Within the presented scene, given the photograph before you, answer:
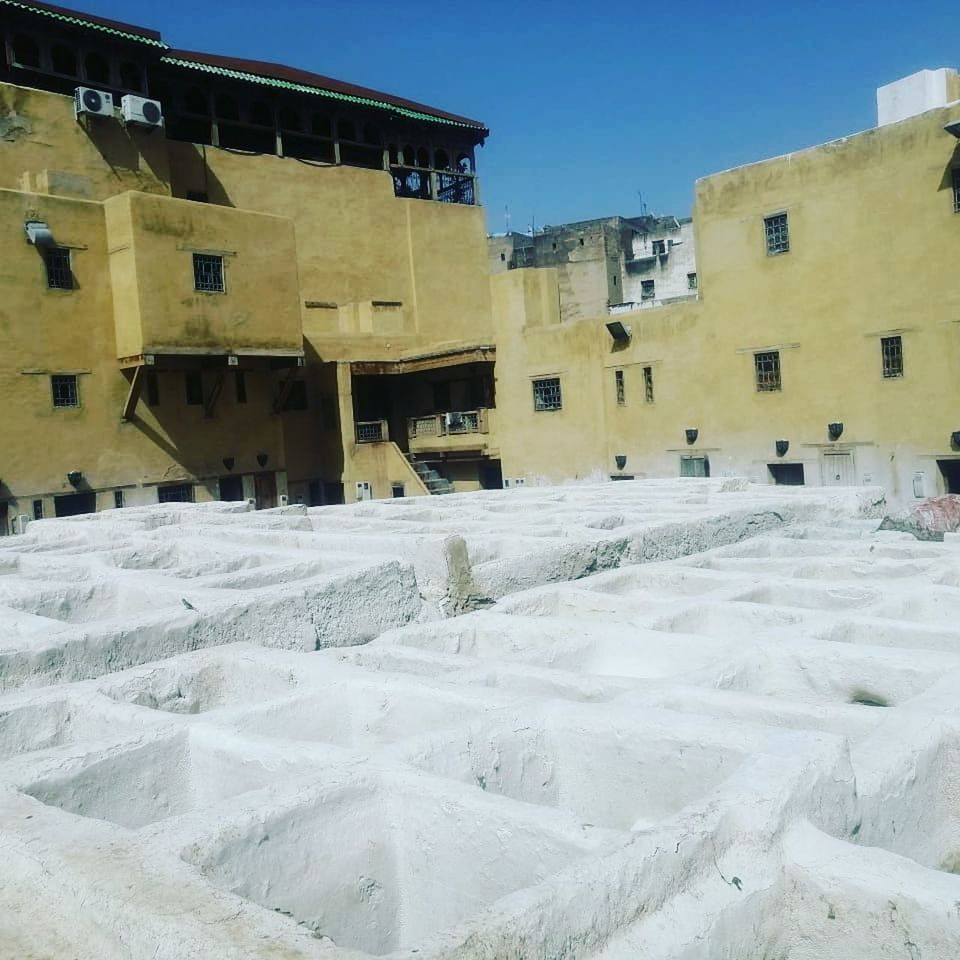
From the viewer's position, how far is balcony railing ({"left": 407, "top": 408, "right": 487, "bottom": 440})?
95.8 feet

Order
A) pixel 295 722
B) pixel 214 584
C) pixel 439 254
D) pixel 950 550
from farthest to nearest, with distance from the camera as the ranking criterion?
pixel 439 254 → pixel 950 550 → pixel 214 584 → pixel 295 722

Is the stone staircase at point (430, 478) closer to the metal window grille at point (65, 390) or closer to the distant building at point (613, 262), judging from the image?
the metal window grille at point (65, 390)

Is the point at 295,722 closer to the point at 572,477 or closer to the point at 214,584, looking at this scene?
the point at 214,584

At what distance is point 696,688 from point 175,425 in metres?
22.2

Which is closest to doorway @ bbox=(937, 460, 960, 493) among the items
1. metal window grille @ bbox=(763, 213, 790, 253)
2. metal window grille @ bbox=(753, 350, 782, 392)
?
metal window grille @ bbox=(753, 350, 782, 392)

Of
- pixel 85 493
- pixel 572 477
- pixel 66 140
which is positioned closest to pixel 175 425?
pixel 85 493

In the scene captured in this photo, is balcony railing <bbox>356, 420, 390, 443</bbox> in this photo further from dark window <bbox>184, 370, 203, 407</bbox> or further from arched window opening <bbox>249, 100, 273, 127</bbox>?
arched window opening <bbox>249, 100, 273, 127</bbox>

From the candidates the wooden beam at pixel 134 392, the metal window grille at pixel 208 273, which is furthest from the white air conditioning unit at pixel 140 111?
the wooden beam at pixel 134 392

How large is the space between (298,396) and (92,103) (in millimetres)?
9090

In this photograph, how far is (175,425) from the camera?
25750 millimetres

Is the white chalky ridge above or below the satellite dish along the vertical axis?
below

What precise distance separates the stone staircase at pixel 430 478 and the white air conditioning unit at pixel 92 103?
12.0m

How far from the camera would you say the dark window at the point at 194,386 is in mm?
26297

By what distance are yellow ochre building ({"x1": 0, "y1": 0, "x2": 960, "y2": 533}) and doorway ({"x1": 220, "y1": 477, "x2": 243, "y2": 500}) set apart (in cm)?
7
